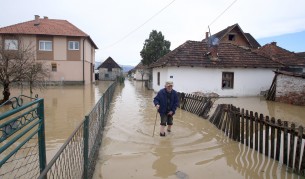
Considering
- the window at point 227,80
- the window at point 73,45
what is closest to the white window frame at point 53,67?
the window at point 73,45

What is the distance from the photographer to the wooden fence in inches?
197

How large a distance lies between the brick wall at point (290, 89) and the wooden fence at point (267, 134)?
346 inches

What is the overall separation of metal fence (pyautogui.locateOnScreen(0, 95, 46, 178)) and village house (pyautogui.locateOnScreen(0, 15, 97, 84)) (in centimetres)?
2502

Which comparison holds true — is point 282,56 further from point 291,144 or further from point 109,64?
point 109,64

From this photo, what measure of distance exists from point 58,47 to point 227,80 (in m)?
20.6

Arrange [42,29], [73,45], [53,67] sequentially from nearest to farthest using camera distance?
[42,29], [53,67], [73,45]

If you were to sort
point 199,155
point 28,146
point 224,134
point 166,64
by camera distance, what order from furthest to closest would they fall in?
point 166,64
point 224,134
point 28,146
point 199,155

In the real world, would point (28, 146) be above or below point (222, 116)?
below

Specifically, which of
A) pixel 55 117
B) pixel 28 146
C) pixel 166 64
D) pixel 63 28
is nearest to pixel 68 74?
pixel 63 28

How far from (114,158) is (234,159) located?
272 centimetres

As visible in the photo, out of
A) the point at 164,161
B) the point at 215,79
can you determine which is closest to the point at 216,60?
the point at 215,79

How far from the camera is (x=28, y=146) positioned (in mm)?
6430

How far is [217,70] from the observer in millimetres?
19000

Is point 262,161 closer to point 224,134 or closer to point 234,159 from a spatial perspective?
point 234,159
